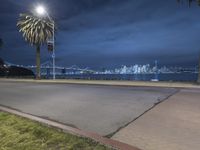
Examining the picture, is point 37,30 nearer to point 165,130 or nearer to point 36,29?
point 36,29

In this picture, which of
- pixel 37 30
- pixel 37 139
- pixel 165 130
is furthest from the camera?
pixel 37 30

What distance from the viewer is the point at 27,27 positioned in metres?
53.3

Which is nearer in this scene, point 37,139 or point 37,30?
point 37,139

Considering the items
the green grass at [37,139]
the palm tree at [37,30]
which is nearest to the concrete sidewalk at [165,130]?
the green grass at [37,139]

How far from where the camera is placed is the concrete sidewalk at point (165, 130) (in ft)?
25.3

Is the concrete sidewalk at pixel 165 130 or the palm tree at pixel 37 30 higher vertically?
the palm tree at pixel 37 30

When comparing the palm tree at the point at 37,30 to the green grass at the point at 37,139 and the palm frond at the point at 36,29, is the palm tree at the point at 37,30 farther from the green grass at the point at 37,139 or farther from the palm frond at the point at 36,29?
the green grass at the point at 37,139

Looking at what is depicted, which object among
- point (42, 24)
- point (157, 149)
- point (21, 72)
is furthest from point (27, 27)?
point (157, 149)

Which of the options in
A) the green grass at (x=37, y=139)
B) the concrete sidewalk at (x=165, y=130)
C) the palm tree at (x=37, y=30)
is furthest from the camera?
the palm tree at (x=37, y=30)

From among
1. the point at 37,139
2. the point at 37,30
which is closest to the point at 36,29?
the point at 37,30

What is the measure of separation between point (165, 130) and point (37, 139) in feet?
11.8

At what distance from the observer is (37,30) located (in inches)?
2052

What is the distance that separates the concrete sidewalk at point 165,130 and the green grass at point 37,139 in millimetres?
1174

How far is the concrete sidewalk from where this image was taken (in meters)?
7.72
